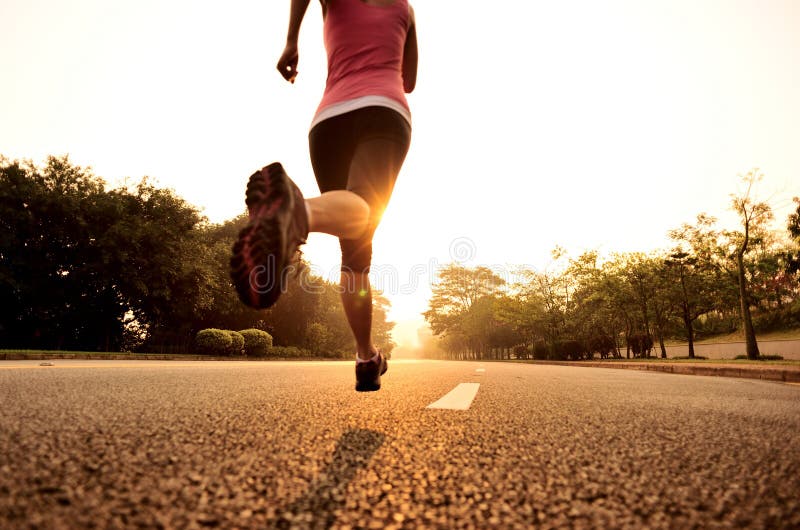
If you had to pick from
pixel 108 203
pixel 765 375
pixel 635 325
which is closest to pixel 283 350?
pixel 108 203

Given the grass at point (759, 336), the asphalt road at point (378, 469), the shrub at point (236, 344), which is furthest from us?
the grass at point (759, 336)

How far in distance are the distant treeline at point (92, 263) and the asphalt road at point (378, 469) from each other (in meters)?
19.9

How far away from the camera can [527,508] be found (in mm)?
1004

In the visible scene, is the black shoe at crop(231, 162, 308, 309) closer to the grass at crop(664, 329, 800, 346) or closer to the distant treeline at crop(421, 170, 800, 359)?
the distant treeline at crop(421, 170, 800, 359)

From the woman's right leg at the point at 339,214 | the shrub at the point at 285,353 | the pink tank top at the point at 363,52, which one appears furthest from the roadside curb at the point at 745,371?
the shrub at the point at 285,353

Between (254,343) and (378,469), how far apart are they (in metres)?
26.3

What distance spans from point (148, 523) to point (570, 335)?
131ft

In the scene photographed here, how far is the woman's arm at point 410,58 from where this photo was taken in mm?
3160

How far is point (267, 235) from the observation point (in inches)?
68.3

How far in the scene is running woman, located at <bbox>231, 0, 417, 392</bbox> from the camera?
2414 millimetres

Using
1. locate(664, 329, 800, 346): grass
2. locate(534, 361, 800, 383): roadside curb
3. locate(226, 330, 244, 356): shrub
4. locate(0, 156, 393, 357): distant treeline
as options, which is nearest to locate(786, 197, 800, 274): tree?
locate(664, 329, 800, 346): grass

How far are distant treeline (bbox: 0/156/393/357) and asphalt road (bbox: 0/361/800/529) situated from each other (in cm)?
1994

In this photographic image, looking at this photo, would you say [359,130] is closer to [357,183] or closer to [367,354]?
[357,183]

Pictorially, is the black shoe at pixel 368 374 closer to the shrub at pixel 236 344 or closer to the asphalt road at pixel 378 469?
the asphalt road at pixel 378 469
